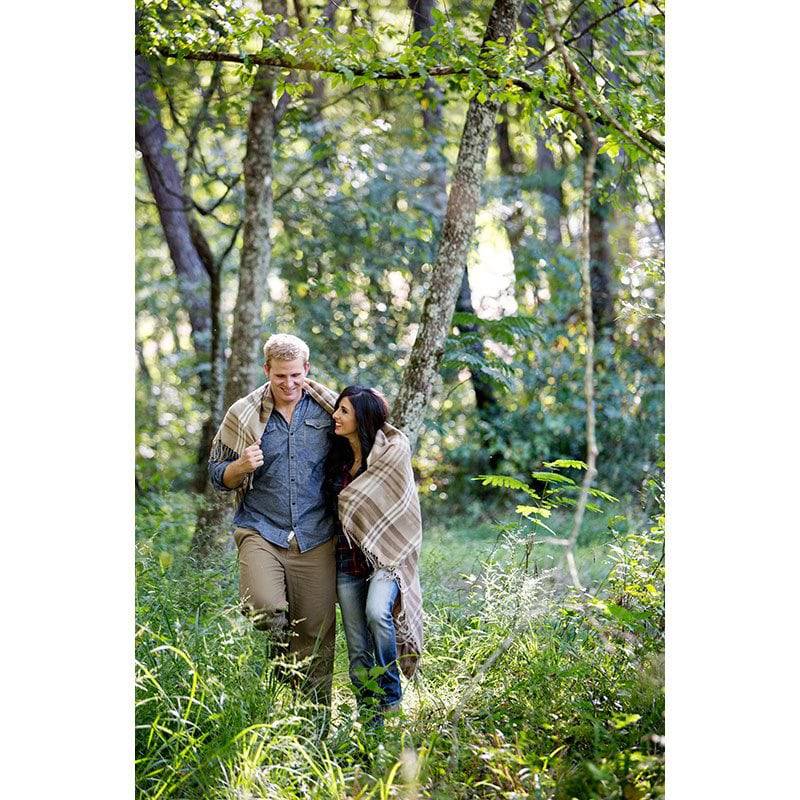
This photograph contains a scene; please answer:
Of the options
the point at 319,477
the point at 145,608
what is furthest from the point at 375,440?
the point at 145,608

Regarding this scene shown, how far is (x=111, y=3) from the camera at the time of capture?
2.53m

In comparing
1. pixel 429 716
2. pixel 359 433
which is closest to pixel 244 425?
pixel 359 433

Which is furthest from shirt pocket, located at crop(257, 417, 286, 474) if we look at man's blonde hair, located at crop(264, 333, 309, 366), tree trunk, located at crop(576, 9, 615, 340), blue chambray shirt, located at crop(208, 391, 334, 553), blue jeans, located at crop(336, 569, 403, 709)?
tree trunk, located at crop(576, 9, 615, 340)

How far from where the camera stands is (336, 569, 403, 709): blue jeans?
2771 mm

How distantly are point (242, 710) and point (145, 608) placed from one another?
504 millimetres

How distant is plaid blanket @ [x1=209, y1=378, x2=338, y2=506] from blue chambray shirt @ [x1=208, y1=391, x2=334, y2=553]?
0.03 meters

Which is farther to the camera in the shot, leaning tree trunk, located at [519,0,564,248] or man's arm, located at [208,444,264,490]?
leaning tree trunk, located at [519,0,564,248]

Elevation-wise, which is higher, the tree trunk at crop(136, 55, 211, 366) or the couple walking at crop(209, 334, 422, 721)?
the tree trunk at crop(136, 55, 211, 366)

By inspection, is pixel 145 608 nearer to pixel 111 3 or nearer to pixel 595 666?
pixel 595 666

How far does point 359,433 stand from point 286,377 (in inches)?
11.0

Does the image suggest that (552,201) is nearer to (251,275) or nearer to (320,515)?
(251,275)

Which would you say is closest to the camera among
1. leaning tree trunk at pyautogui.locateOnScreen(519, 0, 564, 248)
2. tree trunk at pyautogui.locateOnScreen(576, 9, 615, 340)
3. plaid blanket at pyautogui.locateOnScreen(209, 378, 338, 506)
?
plaid blanket at pyautogui.locateOnScreen(209, 378, 338, 506)

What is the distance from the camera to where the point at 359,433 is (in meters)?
2.90

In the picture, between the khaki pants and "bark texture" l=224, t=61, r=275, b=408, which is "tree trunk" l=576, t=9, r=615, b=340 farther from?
the khaki pants
